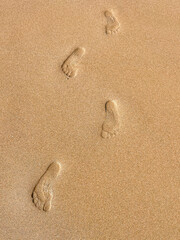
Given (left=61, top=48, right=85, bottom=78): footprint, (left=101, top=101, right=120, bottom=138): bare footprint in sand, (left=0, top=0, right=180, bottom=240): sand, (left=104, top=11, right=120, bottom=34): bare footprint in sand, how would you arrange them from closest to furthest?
(left=0, top=0, right=180, bottom=240): sand, (left=101, top=101, right=120, bottom=138): bare footprint in sand, (left=61, top=48, right=85, bottom=78): footprint, (left=104, top=11, right=120, bottom=34): bare footprint in sand

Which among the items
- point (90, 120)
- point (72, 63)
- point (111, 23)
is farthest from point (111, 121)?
point (111, 23)

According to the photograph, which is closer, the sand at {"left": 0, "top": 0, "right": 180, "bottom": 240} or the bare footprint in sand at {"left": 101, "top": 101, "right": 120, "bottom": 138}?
the sand at {"left": 0, "top": 0, "right": 180, "bottom": 240}

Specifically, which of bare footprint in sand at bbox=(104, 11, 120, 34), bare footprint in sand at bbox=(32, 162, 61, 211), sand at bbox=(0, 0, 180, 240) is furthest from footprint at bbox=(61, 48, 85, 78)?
bare footprint in sand at bbox=(32, 162, 61, 211)

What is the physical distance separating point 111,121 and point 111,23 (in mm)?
715

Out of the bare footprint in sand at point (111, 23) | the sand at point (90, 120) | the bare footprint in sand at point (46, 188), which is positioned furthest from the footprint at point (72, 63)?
the bare footprint in sand at point (46, 188)

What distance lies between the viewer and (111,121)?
1636 millimetres

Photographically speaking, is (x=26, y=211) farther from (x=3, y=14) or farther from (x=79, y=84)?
(x=3, y=14)

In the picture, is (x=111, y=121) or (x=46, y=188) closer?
(x=46, y=188)

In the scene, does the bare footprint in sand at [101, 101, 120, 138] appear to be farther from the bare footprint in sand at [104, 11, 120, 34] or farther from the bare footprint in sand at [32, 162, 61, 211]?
the bare footprint in sand at [104, 11, 120, 34]

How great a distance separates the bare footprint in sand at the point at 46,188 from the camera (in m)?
1.48

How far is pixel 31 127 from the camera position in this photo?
163 centimetres

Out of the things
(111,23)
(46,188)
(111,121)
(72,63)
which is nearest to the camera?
(46,188)

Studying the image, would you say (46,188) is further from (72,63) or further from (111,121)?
(72,63)

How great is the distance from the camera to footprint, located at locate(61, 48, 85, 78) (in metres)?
1.75
